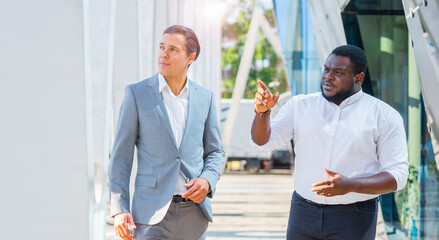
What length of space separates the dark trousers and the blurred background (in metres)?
0.61

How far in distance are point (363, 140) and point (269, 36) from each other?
24801mm

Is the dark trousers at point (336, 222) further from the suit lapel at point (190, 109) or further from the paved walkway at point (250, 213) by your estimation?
the paved walkway at point (250, 213)

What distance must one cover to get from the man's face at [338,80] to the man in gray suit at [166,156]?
2.27 ft

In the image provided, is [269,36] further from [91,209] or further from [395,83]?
[91,209]

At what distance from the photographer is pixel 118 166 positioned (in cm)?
323

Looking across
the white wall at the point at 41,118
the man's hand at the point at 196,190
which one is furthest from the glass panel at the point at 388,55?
the white wall at the point at 41,118

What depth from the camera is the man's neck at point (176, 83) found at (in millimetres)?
3443

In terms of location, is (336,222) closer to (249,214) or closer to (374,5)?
(374,5)

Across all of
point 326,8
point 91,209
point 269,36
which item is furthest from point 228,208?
point 269,36

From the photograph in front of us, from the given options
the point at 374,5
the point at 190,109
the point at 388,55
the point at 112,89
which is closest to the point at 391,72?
the point at 388,55

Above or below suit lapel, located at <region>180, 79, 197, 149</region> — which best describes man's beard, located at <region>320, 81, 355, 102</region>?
above

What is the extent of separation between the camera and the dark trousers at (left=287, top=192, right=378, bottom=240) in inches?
127

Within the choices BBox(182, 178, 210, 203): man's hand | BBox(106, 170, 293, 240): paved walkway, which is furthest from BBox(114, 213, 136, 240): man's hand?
BBox(106, 170, 293, 240): paved walkway

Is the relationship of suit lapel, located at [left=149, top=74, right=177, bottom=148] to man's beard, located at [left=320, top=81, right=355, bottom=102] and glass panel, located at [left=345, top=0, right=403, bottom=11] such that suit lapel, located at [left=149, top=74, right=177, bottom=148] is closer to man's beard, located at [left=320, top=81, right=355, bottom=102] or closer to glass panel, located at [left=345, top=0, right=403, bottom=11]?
man's beard, located at [left=320, top=81, right=355, bottom=102]
